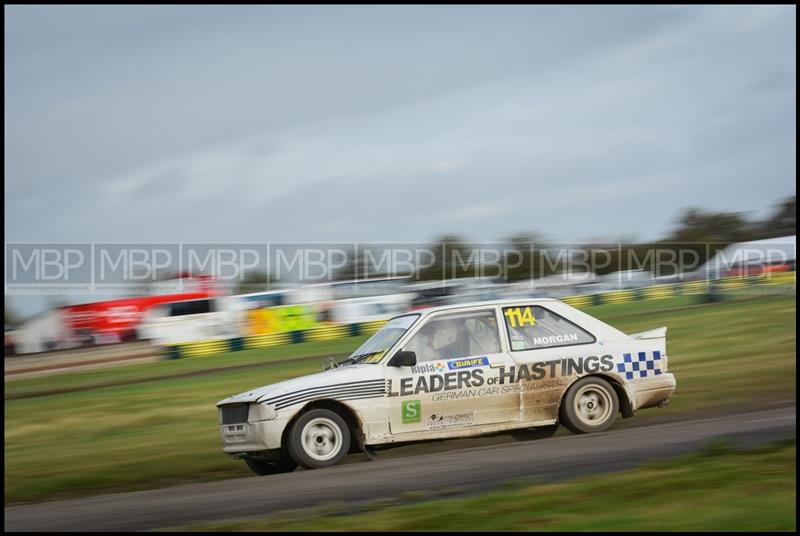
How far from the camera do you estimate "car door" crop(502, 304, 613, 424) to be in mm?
9000

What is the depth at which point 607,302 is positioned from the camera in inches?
1223

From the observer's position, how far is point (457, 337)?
910 cm

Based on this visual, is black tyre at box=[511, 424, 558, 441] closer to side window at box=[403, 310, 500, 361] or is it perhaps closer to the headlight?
side window at box=[403, 310, 500, 361]

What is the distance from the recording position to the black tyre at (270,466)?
8.93 metres

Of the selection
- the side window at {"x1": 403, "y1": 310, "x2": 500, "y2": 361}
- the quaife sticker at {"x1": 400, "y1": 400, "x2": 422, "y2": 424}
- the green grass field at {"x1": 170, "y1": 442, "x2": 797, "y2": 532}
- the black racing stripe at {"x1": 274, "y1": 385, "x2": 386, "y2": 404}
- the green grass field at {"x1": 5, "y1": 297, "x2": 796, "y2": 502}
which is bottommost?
the green grass field at {"x1": 5, "y1": 297, "x2": 796, "y2": 502}

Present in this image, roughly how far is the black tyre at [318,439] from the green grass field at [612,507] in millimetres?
2240

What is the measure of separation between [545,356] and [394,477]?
249 cm

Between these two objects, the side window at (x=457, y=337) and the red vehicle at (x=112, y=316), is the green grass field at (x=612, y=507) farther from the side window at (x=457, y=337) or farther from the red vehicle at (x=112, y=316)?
the red vehicle at (x=112, y=316)

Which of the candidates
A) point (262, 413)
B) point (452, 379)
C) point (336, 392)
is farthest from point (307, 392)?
point (452, 379)

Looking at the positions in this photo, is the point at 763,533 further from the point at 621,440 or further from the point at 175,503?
the point at 175,503

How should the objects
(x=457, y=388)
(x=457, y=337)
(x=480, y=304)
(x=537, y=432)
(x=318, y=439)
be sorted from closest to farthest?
(x=318, y=439)
(x=457, y=388)
(x=457, y=337)
(x=480, y=304)
(x=537, y=432)

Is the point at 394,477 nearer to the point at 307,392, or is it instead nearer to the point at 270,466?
the point at 307,392

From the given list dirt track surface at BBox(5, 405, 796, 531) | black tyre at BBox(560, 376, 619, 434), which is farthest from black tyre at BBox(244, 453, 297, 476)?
black tyre at BBox(560, 376, 619, 434)

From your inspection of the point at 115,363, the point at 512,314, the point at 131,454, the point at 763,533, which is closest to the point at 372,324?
the point at 115,363
